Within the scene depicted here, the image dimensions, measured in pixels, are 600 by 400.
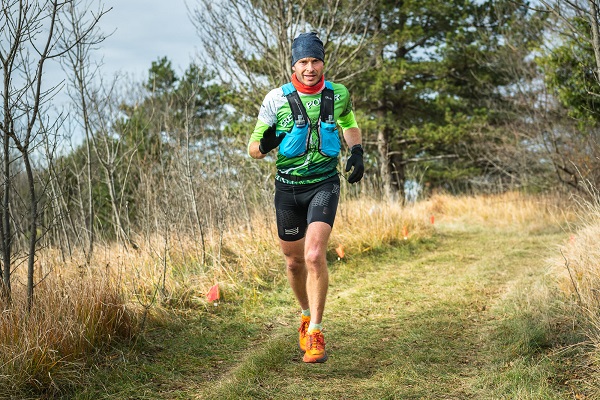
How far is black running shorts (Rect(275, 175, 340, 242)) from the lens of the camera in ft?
12.7

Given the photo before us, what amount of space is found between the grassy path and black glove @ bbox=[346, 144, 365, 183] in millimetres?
1254

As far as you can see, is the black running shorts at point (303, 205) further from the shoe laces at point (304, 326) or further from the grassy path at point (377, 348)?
the grassy path at point (377, 348)

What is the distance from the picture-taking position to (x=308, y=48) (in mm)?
3930

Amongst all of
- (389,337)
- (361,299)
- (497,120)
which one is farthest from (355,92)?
(389,337)

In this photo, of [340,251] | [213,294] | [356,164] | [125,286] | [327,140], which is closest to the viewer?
[327,140]

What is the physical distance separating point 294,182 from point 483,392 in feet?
5.68

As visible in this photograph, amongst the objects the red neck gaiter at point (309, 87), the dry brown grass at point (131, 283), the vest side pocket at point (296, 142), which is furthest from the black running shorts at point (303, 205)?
the dry brown grass at point (131, 283)

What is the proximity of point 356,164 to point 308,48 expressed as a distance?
2.72 ft

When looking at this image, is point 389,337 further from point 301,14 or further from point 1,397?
point 301,14

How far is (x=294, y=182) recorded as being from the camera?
3988 mm

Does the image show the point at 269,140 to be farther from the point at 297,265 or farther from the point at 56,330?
the point at 56,330

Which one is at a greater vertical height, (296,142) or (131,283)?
(296,142)

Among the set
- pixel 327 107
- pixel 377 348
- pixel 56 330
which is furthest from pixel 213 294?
pixel 327 107

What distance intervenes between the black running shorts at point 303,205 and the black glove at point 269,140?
0.28 meters
